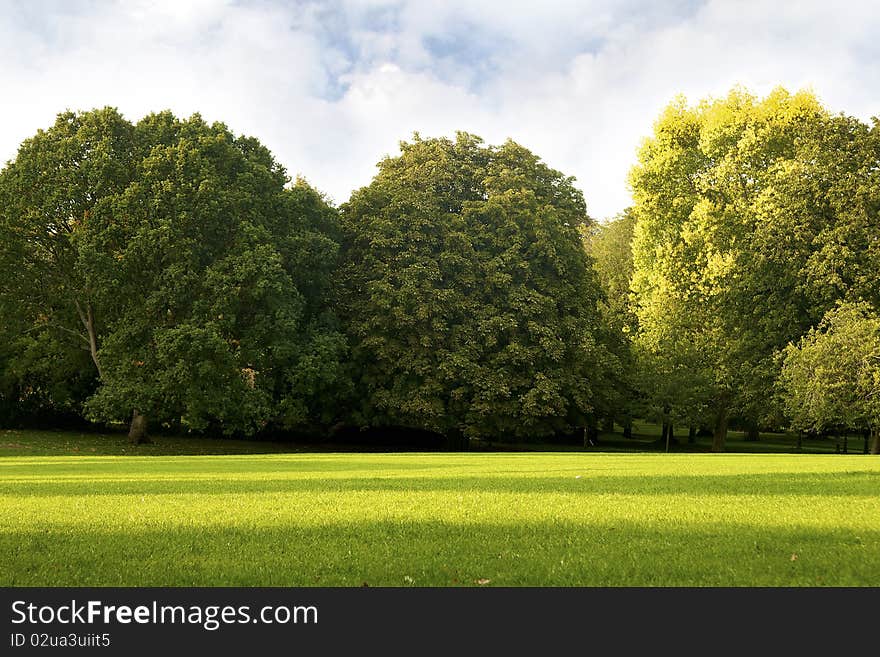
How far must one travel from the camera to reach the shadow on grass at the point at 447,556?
241 inches

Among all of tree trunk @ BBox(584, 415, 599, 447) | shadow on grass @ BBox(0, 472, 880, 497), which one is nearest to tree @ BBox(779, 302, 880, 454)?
tree trunk @ BBox(584, 415, 599, 447)

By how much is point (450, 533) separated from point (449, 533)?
1 centimetres

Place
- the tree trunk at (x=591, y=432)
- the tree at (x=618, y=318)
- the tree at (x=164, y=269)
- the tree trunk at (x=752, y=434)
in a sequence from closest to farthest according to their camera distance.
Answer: the tree at (x=164, y=269) → the tree trunk at (x=591, y=432) → the tree at (x=618, y=318) → the tree trunk at (x=752, y=434)

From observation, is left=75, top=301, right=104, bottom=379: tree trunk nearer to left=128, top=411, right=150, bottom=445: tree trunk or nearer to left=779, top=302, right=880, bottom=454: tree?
left=128, top=411, right=150, bottom=445: tree trunk

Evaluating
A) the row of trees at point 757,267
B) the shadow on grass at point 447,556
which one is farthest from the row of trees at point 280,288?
the shadow on grass at point 447,556

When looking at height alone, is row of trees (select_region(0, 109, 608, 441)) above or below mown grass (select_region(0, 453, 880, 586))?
above

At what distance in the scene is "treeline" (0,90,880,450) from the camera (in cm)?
3247

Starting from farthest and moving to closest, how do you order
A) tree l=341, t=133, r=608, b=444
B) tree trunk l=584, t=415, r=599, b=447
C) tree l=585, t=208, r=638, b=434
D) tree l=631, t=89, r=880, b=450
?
tree l=585, t=208, r=638, b=434, tree trunk l=584, t=415, r=599, b=447, tree l=631, t=89, r=880, b=450, tree l=341, t=133, r=608, b=444

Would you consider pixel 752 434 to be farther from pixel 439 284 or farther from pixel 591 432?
pixel 439 284

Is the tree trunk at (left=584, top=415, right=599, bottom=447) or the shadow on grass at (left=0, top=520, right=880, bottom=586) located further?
the tree trunk at (left=584, top=415, right=599, bottom=447)

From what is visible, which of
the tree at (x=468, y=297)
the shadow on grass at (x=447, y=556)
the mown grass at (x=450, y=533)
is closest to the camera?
the shadow on grass at (x=447, y=556)

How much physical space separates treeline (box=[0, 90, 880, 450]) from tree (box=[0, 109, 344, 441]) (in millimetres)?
126

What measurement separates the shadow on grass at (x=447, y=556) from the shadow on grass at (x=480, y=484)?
404cm

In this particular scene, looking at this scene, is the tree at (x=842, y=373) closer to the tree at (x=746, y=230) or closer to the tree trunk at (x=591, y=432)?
the tree at (x=746, y=230)
